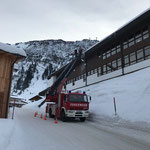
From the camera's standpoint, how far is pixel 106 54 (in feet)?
81.9

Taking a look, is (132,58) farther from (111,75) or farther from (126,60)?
(111,75)

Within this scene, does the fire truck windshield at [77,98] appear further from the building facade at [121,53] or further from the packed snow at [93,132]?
the building facade at [121,53]

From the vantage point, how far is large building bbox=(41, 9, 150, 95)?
709 inches

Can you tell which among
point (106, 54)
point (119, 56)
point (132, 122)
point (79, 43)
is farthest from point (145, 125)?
point (79, 43)

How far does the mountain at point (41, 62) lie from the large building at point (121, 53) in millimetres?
87201

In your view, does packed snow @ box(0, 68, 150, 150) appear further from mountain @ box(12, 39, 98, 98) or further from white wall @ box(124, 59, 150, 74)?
mountain @ box(12, 39, 98, 98)

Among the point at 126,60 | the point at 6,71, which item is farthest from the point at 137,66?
the point at 6,71

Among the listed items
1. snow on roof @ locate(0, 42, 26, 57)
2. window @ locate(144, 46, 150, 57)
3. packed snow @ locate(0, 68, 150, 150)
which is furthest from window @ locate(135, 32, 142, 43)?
snow on roof @ locate(0, 42, 26, 57)

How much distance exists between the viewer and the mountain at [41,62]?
12400 centimetres

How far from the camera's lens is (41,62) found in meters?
145

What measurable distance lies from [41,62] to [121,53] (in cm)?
13034

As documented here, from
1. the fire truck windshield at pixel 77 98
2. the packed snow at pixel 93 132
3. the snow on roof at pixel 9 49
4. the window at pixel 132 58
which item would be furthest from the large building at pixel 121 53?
the snow on roof at pixel 9 49

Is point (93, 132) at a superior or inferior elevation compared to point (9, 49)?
inferior

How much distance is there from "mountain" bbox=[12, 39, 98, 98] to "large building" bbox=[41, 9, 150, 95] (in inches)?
3433
